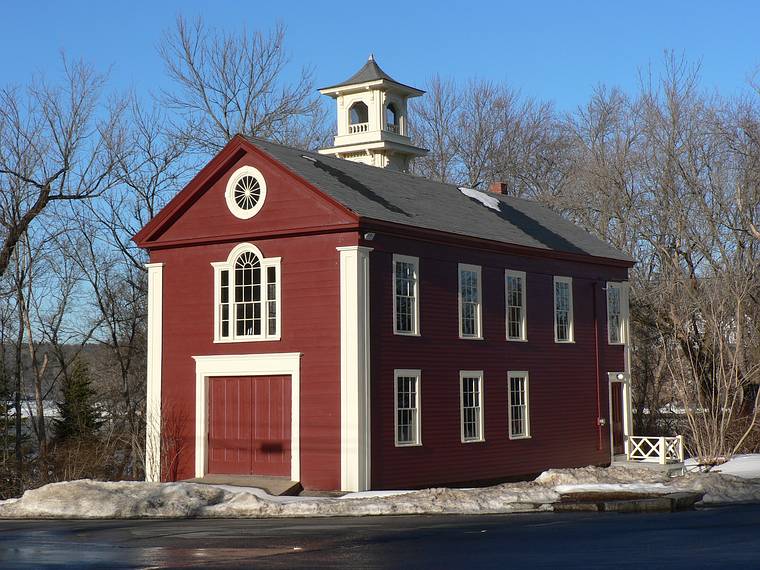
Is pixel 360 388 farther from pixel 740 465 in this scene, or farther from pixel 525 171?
pixel 525 171

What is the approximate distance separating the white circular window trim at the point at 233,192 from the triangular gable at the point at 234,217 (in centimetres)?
10

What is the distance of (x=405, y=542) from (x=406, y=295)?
33.9 ft

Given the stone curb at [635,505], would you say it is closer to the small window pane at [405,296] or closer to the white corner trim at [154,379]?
the small window pane at [405,296]

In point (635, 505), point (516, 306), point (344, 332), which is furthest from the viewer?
point (516, 306)

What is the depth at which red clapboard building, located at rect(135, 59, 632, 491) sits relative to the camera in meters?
23.9

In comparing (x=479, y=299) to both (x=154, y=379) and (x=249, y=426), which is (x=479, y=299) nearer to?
(x=249, y=426)

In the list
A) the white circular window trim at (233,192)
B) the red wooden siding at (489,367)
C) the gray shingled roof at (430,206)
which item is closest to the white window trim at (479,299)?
the red wooden siding at (489,367)

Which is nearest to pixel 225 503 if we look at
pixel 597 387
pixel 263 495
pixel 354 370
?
pixel 263 495

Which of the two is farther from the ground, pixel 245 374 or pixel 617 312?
pixel 617 312

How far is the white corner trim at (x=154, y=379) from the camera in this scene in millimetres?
26359

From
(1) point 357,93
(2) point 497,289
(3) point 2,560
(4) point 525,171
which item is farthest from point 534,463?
(4) point 525,171

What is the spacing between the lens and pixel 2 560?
14148 millimetres

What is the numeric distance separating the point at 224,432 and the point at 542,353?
360 inches

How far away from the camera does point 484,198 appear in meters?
32.4
